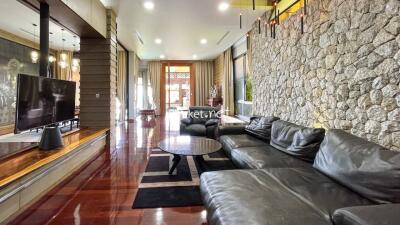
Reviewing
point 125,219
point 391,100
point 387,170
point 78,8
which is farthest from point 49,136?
point 391,100

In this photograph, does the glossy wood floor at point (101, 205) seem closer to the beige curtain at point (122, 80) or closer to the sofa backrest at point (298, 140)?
the sofa backrest at point (298, 140)

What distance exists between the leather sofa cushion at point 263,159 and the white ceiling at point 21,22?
5.12 metres

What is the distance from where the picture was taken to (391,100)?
7.40 ft

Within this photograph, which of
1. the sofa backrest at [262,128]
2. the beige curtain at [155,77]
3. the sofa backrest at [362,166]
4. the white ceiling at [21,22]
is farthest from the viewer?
the beige curtain at [155,77]

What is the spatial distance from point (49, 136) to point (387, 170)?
342cm

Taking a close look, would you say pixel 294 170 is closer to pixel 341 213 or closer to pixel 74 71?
pixel 341 213

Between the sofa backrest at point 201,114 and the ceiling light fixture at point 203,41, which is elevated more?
the ceiling light fixture at point 203,41

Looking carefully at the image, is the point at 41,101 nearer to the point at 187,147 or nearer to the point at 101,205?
the point at 101,205

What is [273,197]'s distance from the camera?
1.67 metres

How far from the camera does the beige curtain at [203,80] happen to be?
41.7ft

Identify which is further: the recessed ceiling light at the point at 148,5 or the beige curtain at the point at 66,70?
the beige curtain at the point at 66,70

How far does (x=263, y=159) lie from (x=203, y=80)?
10.3 m

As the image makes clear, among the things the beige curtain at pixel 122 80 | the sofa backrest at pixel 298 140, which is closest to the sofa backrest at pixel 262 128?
the sofa backrest at pixel 298 140

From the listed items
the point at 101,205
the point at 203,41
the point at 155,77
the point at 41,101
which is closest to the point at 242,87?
the point at 203,41
